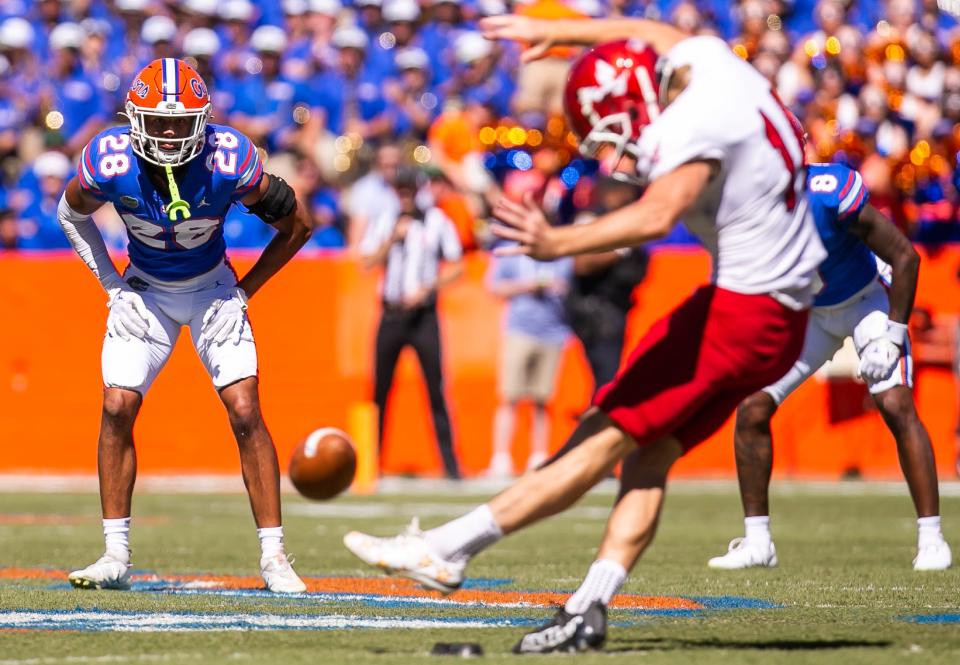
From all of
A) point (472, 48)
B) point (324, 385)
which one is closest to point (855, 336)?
point (324, 385)

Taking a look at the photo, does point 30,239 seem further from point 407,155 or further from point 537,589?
point 537,589

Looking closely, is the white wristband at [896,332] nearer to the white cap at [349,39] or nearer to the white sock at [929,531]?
the white sock at [929,531]

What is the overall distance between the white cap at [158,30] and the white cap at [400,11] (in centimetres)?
214

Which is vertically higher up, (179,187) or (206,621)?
(179,187)

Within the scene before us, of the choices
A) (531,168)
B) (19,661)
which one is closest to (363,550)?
(19,661)

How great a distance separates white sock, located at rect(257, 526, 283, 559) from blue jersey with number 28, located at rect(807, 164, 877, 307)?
241 cm

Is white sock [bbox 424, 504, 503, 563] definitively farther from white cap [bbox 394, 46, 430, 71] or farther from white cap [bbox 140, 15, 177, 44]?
white cap [bbox 140, 15, 177, 44]

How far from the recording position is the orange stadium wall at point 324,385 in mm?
14172

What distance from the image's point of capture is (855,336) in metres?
7.66

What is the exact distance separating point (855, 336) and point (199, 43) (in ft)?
34.3

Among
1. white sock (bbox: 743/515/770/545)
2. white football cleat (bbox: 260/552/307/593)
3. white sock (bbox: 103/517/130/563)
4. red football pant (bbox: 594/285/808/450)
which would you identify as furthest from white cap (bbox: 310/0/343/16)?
red football pant (bbox: 594/285/808/450)

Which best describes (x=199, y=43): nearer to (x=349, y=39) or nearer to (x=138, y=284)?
(x=349, y=39)

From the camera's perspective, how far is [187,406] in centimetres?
1423

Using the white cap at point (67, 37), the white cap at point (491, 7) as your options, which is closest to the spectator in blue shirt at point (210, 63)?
the white cap at point (67, 37)
